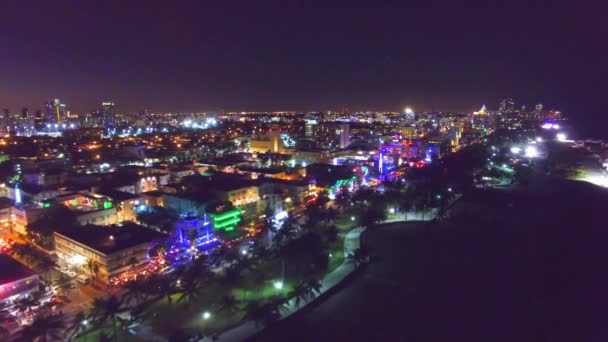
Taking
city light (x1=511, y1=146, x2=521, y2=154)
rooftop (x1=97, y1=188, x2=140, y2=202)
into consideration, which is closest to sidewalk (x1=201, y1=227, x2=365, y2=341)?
rooftop (x1=97, y1=188, x2=140, y2=202)

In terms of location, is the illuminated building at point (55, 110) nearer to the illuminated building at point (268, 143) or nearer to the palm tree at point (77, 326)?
the illuminated building at point (268, 143)

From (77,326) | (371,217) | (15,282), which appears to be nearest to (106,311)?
(77,326)

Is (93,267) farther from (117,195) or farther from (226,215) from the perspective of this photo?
(117,195)

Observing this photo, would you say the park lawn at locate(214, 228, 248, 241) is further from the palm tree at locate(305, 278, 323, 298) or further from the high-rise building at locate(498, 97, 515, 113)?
the high-rise building at locate(498, 97, 515, 113)

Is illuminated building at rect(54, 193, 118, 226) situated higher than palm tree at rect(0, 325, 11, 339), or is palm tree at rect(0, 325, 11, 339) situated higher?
illuminated building at rect(54, 193, 118, 226)

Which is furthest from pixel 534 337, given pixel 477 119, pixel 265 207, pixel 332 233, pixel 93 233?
pixel 477 119

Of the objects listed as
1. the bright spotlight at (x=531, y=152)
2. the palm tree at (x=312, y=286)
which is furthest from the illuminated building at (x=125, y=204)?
the bright spotlight at (x=531, y=152)

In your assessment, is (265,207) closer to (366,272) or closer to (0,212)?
(366,272)

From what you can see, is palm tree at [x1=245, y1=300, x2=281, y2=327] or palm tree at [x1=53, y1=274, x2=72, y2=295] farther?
palm tree at [x1=53, y1=274, x2=72, y2=295]
